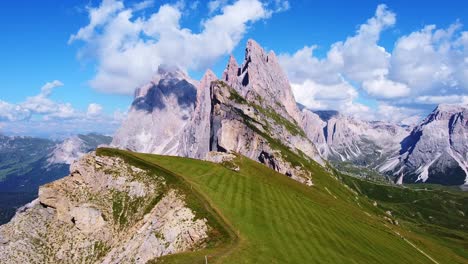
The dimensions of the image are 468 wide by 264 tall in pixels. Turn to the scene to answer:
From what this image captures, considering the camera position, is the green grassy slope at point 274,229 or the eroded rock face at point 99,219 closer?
the green grassy slope at point 274,229

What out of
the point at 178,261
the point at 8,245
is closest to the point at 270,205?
the point at 178,261

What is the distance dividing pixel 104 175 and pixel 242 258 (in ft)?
177

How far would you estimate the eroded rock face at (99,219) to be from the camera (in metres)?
78.0

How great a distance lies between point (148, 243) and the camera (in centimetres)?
7456

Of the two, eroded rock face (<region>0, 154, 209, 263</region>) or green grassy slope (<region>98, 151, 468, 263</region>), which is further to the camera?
eroded rock face (<region>0, 154, 209, 263</region>)

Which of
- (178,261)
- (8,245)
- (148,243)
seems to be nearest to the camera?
(178,261)

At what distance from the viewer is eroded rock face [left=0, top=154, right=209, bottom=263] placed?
78.0m

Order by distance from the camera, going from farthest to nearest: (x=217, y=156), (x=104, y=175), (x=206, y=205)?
1. (x=217, y=156)
2. (x=104, y=175)
3. (x=206, y=205)

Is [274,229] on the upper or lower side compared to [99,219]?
upper

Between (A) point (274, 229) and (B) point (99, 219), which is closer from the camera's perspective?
(A) point (274, 229)

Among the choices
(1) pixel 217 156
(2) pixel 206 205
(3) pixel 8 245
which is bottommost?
(3) pixel 8 245

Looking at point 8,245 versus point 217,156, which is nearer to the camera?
point 8,245

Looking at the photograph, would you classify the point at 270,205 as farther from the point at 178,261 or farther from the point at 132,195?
the point at 178,261

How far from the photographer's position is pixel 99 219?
9131cm
